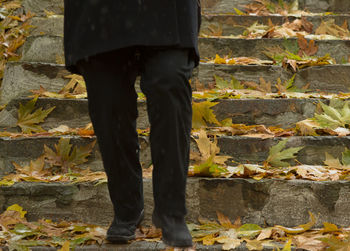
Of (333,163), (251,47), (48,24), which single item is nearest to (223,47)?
(251,47)

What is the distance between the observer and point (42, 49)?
11.3 ft

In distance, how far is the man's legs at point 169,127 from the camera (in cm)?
170

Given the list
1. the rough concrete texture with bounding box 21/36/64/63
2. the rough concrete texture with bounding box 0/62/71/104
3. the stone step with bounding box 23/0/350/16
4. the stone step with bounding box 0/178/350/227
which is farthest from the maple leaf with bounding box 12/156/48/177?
the stone step with bounding box 23/0/350/16

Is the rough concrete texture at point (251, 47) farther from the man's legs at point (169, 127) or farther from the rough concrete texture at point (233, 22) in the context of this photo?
the man's legs at point (169, 127)

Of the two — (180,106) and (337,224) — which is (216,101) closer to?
(337,224)

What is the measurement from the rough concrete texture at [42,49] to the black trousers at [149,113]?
1.69 metres

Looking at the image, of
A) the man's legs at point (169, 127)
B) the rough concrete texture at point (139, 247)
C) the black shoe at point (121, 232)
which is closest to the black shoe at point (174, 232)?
the man's legs at point (169, 127)

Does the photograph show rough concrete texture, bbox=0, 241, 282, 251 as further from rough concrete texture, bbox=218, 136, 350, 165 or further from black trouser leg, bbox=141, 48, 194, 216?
rough concrete texture, bbox=218, 136, 350, 165

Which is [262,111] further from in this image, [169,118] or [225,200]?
[169,118]

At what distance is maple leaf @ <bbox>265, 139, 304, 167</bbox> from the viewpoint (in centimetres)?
248

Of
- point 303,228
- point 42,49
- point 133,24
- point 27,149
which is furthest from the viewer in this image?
point 42,49

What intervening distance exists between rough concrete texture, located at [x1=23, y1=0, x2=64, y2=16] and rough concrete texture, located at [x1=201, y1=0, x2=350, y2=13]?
1.24 meters

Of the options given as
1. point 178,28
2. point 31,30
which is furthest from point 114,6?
point 31,30

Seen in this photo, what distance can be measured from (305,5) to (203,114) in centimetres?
225
